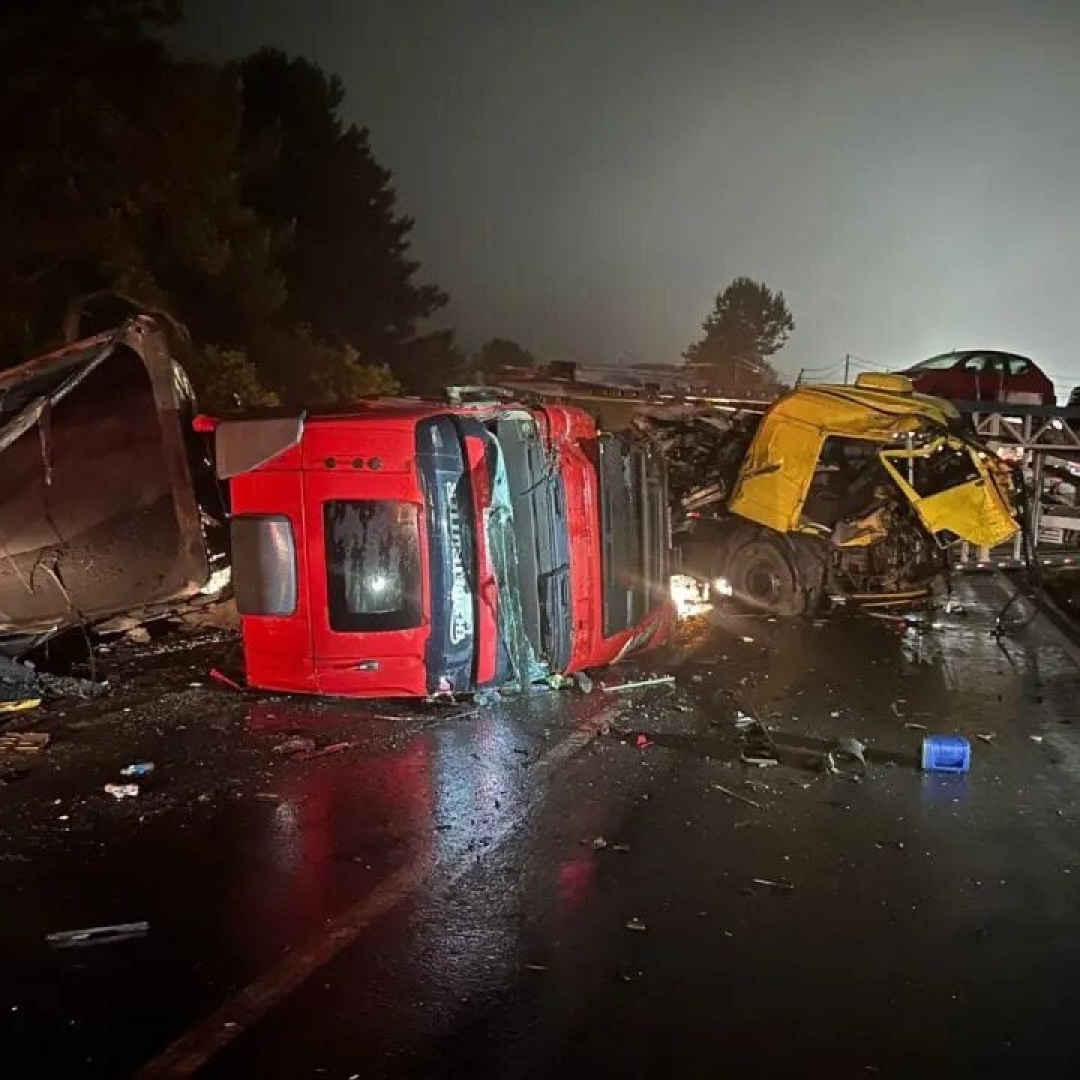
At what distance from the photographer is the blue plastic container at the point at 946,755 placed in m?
5.73

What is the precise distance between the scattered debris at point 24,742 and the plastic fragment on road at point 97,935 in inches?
92.9

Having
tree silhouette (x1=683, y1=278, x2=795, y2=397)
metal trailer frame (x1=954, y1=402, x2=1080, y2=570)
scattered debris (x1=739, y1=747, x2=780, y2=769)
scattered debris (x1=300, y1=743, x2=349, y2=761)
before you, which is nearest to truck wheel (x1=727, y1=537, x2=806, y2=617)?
metal trailer frame (x1=954, y1=402, x2=1080, y2=570)

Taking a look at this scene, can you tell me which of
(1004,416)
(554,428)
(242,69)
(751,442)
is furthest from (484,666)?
(242,69)

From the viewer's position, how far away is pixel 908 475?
1077cm

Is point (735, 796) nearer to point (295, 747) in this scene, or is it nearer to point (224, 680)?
point (295, 747)

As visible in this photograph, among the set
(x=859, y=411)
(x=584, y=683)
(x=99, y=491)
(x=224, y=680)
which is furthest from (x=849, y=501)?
(x=99, y=491)

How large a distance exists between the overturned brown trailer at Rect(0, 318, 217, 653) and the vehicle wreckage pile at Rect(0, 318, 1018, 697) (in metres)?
0.01

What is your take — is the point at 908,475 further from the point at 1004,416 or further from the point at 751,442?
the point at 1004,416

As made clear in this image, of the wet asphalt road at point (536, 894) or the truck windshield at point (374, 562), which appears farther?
the truck windshield at point (374, 562)

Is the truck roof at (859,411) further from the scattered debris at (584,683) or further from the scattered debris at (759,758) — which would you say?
the scattered debris at (759,758)

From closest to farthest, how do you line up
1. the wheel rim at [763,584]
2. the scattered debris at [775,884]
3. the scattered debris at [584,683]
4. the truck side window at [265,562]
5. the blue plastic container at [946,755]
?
the scattered debris at [775,884]
the blue plastic container at [946,755]
the truck side window at [265,562]
the scattered debris at [584,683]
the wheel rim at [763,584]

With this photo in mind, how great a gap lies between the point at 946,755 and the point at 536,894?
2.69 meters

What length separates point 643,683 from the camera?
762cm

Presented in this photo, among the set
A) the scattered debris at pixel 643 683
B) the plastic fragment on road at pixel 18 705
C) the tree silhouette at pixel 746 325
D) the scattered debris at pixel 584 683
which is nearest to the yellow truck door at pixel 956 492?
the scattered debris at pixel 643 683
